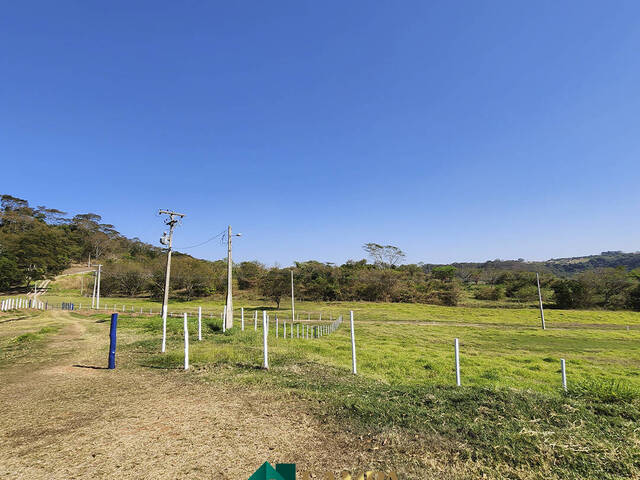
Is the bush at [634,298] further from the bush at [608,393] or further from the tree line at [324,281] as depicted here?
the bush at [608,393]

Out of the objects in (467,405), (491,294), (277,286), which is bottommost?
(491,294)

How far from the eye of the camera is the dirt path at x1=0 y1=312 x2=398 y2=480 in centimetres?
405

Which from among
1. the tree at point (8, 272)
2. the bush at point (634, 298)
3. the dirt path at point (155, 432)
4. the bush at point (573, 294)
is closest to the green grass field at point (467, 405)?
the dirt path at point (155, 432)

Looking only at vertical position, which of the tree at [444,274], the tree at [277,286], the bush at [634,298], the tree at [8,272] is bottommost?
the bush at [634,298]

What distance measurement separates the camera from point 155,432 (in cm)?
502

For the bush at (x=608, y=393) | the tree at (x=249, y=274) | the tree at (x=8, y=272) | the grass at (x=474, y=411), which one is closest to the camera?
the grass at (x=474, y=411)

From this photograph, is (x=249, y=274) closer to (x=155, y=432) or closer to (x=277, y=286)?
(x=277, y=286)

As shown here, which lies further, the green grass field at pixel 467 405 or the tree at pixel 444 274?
the tree at pixel 444 274

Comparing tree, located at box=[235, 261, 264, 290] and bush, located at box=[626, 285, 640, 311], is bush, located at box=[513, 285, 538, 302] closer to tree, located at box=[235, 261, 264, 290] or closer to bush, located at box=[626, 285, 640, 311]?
bush, located at box=[626, 285, 640, 311]

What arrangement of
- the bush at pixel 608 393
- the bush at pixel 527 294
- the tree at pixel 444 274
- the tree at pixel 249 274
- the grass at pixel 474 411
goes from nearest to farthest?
the grass at pixel 474 411, the bush at pixel 608 393, the bush at pixel 527 294, the tree at pixel 444 274, the tree at pixel 249 274

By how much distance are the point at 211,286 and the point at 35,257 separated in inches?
1501

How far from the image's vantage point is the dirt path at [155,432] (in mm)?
4055

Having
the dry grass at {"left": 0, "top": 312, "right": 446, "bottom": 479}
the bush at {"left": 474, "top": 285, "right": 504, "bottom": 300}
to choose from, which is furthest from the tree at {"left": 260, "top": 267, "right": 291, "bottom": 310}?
the dry grass at {"left": 0, "top": 312, "right": 446, "bottom": 479}

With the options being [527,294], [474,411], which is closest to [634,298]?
[527,294]
